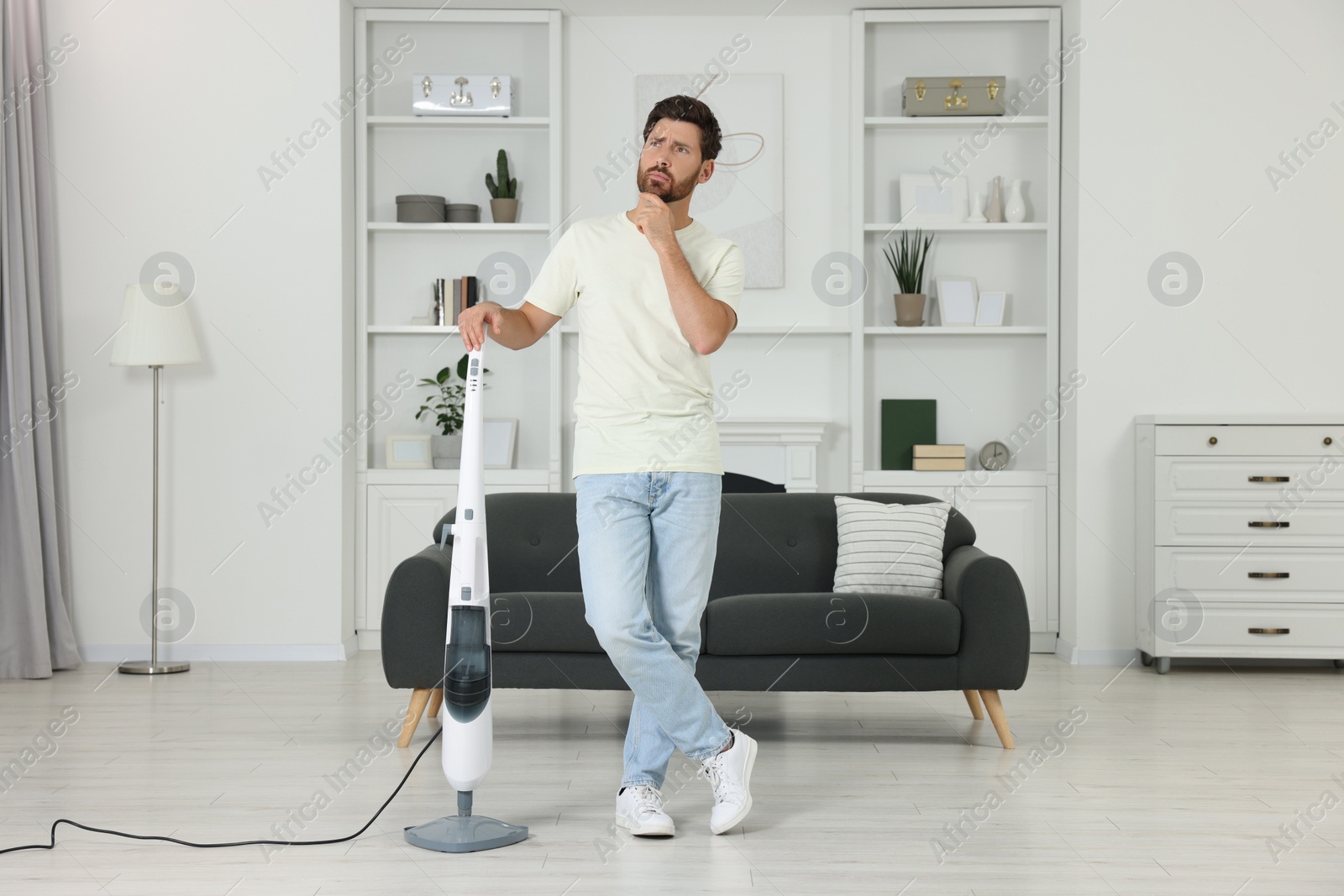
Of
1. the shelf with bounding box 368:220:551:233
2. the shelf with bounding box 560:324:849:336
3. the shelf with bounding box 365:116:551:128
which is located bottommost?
the shelf with bounding box 560:324:849:336

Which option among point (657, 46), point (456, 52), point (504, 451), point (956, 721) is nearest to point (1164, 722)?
point (956, 721)

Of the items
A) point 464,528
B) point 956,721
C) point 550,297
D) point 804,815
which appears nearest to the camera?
point 464,528

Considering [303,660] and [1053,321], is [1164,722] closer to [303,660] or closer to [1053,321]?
[1053,321]

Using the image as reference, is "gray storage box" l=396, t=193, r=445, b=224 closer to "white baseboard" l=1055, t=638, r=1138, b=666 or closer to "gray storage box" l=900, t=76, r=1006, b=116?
"gray storage box" l=900, t=76, r=1006, b=116

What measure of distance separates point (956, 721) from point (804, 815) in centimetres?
112

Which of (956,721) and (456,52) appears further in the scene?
(456,52)

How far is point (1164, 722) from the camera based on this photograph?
3541 mm

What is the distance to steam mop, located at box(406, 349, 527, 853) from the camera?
2.17 metres

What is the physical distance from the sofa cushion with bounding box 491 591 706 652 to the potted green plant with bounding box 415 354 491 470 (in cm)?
177

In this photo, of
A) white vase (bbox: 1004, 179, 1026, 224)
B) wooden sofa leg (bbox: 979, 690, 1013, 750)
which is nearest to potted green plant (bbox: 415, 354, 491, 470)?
white vase (bbox: 1004, 179, 1026, 224)

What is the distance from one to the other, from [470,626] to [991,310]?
344 cm

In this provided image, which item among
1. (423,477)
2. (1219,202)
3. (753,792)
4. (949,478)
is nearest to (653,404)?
(753,792)

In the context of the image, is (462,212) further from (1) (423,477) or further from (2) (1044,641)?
(2) (1044,641)

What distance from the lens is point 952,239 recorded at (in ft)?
16.8
